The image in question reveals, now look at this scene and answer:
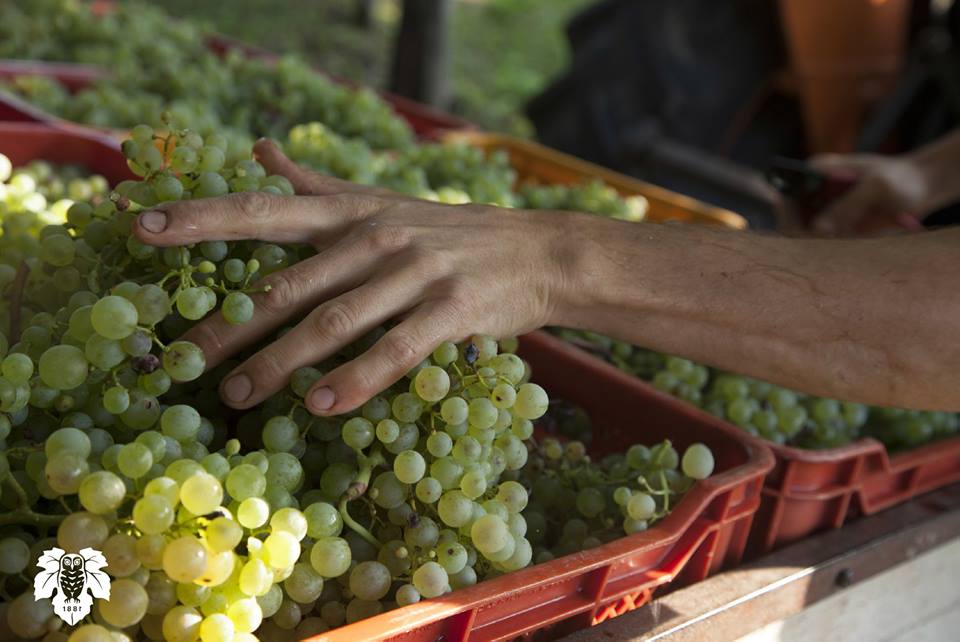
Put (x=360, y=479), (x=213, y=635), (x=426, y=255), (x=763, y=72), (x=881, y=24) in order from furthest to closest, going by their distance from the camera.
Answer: (x=763, y=72) < (x=881, y=24) < (x=426, y=255) < (x=360, y=479) < (x=213, y=635)

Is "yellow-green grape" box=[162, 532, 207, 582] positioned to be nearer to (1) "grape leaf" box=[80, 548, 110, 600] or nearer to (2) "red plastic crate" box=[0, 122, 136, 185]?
(1) "grape leaf" box=[80, 548, 110, 600]

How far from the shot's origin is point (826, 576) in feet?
4.70

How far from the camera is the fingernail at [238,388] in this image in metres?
1.12

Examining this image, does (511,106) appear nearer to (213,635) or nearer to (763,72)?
(763,72)

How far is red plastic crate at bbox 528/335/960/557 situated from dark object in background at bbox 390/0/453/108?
3170mm

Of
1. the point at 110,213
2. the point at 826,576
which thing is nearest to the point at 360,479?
the point at 110,213

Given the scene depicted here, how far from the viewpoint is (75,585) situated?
885 millimetres

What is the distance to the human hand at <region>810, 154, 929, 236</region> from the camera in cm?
261

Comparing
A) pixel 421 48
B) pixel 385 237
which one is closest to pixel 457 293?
pixel 385 237

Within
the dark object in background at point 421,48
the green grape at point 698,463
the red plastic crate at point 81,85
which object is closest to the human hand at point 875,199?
the red plastic crate at point 81,85

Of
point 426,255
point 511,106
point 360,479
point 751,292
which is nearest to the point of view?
point 360,479

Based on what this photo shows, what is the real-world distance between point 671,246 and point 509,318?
0.88 ft

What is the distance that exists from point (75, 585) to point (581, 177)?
76.1 inches

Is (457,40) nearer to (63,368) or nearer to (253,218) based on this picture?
(253,218)
